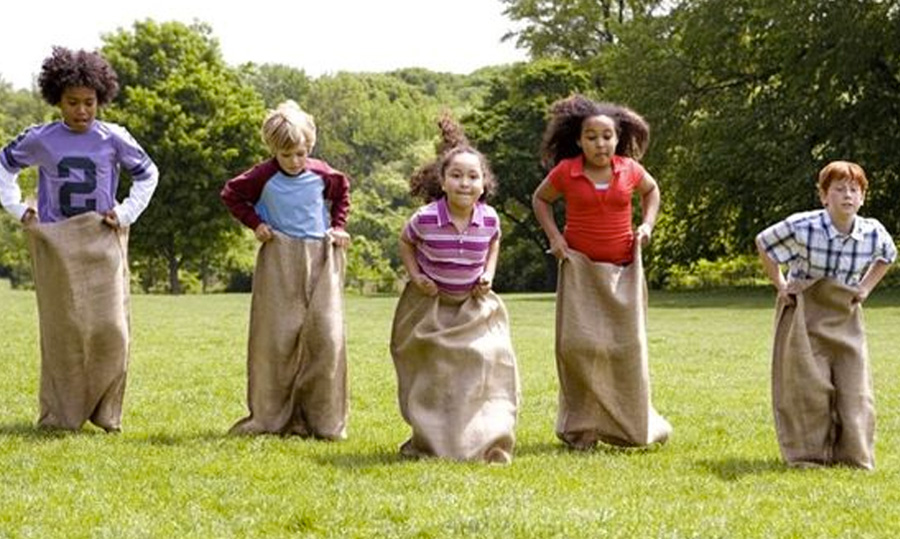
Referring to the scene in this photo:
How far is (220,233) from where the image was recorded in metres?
50.4

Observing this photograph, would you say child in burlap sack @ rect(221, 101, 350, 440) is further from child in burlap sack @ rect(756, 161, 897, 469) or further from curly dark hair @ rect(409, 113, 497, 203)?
child in burlap sack @ rect(756, 161, 897, 469)

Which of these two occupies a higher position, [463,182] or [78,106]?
[78,106]

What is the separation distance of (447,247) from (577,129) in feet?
4.01

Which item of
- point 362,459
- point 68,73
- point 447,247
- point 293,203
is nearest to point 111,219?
point 68,73

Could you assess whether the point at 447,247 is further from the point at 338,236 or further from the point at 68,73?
the point at 68,73

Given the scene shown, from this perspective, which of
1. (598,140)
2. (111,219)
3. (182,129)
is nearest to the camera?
(598,140)

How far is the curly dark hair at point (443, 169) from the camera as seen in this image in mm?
8718

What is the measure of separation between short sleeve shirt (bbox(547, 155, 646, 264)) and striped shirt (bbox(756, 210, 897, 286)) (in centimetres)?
96

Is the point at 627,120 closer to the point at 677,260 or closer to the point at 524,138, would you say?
the point at 677,260

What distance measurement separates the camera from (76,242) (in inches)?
362

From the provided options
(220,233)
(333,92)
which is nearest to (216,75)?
(220,233)

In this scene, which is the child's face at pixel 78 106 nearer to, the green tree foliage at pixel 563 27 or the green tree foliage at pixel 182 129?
the green tree foliage at pixel 182 129

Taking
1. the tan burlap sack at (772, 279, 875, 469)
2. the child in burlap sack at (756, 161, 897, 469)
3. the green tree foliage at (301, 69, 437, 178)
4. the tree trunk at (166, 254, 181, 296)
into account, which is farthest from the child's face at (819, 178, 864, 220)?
the green tree foliage at (301, 69, 437, 178)

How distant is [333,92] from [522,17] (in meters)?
41.5
